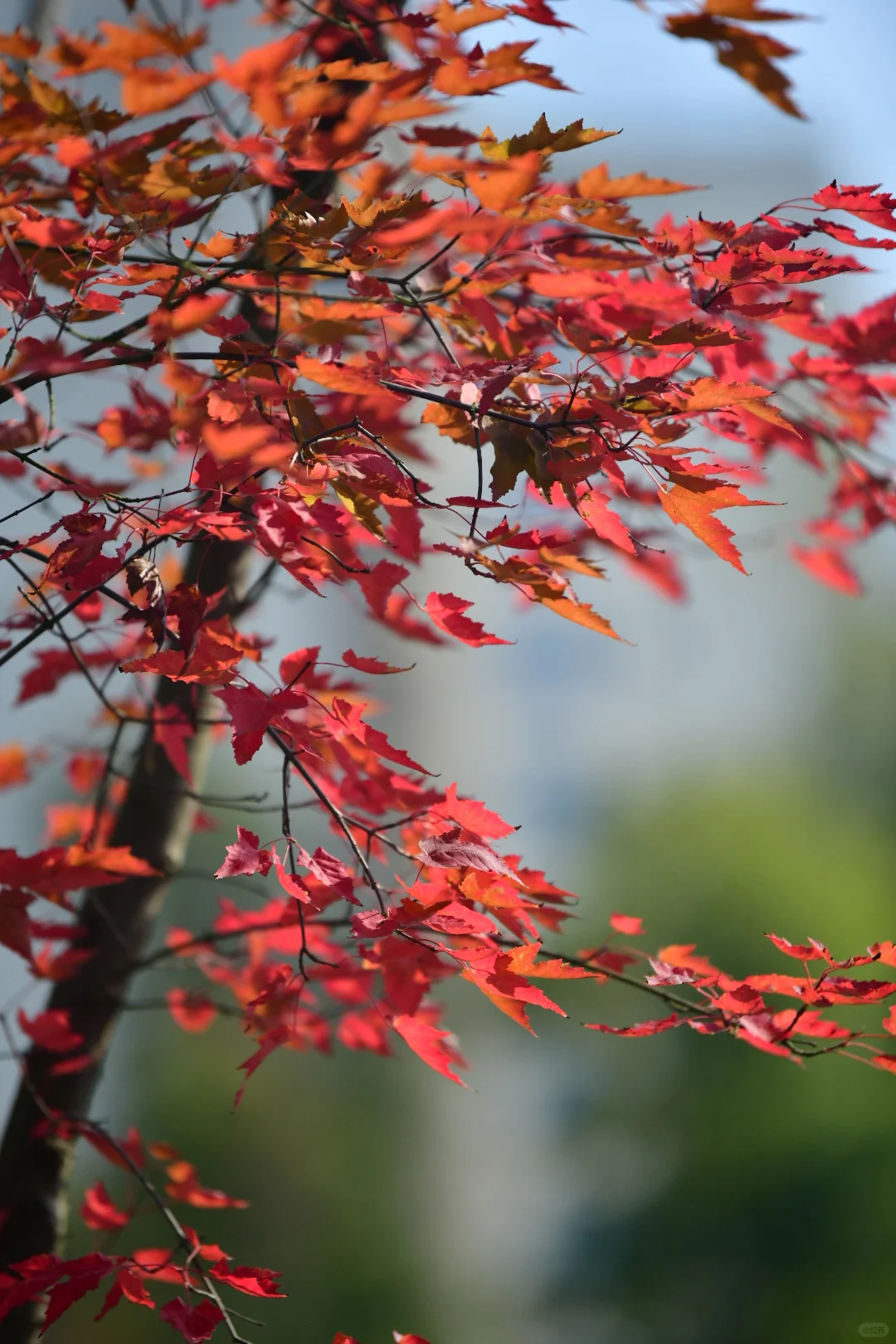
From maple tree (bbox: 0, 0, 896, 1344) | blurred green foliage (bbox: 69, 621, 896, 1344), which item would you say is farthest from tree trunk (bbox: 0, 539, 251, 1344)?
blurred green foliage (bbox: 69, 621, 896, 1344)

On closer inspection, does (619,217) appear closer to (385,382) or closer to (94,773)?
(385,382)

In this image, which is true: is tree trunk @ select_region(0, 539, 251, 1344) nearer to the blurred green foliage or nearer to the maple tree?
the maple tree

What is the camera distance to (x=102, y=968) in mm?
1142

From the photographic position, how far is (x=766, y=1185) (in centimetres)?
404

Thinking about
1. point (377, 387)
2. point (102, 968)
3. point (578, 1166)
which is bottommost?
point (578, 1166)

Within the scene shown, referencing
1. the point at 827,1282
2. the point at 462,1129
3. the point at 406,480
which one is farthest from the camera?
the point at 462,1129

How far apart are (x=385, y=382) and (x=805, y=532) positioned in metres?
1.25

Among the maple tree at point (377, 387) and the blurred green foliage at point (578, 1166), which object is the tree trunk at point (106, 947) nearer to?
the maple tree at point (377, 387)

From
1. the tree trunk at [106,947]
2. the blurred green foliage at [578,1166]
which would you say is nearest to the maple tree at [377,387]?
the tree trunk at [106,947]

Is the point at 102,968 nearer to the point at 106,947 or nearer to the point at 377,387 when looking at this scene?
the point at 106,947

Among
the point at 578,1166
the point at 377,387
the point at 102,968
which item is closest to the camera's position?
the point at 377,387

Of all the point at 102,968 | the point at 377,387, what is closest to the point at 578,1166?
the point at 102,968

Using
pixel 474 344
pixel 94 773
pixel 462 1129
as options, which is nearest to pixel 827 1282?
pixel 462 1129

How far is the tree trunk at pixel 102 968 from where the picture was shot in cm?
105
